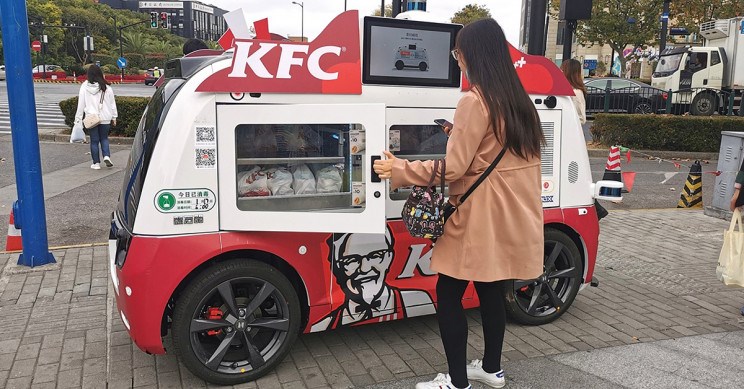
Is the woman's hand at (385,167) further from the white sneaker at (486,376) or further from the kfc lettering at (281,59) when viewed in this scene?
the white sneaker at (486,376)

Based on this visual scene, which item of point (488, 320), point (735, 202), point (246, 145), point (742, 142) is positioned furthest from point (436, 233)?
point (742, 142)

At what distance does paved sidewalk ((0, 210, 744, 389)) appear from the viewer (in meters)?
3.55

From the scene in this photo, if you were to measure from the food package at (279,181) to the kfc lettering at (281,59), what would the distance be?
55cm

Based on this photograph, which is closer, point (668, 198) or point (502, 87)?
point (502, 87)

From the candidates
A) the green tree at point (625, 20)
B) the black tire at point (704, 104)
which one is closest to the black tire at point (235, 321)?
the black tire at point (704, 104)

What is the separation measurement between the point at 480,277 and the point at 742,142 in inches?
260

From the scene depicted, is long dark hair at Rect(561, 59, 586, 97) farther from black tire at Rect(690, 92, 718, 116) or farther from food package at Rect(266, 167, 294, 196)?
black tire at Rect(690, 92, 718, 116)

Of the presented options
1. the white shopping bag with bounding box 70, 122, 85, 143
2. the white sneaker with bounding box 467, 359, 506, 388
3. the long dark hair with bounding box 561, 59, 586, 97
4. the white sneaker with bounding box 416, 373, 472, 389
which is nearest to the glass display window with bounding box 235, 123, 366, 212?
the white sneaker with bounding box 416, 373, 472, 389

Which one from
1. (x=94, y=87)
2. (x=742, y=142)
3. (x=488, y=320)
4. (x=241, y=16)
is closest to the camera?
(x=488, y=320)

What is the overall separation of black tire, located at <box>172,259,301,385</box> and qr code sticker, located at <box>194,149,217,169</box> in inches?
21.7

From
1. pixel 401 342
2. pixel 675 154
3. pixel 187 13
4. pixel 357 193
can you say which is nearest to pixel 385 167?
pixel 357 193

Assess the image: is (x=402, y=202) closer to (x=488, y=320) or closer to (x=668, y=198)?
(x=488, y=320)

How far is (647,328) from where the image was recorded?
446cm

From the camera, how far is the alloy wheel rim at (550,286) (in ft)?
13.9
